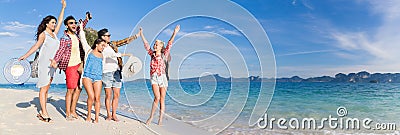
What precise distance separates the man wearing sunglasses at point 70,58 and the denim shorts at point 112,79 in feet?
1.56

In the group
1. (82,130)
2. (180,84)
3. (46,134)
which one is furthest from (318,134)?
(46,134)

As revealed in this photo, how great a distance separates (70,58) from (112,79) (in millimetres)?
866

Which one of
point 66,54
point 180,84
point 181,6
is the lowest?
point 180,84

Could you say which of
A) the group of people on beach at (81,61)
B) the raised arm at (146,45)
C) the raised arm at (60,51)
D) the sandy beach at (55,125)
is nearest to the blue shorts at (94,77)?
the group of people on beach at (81,61)

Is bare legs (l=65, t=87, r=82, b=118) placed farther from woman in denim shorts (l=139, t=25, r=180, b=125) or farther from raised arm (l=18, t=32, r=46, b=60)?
woman in denim shorts (l=139, t=25, r=180, b=125)

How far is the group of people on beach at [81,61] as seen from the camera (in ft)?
17.7

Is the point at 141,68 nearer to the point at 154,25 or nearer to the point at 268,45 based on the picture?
the point at 154,25

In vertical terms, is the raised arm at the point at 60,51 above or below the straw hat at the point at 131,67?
above

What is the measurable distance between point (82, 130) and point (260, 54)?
11.2 ft

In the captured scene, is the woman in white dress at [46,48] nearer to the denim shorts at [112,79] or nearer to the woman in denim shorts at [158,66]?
the denim shorts at [112,79]

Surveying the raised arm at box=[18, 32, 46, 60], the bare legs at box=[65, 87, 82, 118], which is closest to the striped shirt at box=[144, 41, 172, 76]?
the bare legs at box=[65, 87, 82, 118]

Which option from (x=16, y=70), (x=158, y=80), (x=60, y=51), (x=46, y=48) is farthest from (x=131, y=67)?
(x=16, y=70)

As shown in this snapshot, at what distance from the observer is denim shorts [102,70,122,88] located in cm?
605

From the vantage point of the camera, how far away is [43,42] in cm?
527
